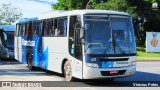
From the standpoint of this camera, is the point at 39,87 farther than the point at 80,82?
No

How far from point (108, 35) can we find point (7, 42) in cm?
1682

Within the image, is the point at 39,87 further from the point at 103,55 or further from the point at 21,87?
the point at 103,55

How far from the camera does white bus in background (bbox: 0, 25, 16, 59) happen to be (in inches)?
1136

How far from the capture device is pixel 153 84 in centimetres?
1496

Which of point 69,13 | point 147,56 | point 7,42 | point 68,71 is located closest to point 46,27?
point 69,13

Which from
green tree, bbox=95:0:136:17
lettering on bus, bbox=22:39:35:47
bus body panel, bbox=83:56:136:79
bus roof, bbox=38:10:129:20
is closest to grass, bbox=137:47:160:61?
green tree, bbox=95:0:136:17

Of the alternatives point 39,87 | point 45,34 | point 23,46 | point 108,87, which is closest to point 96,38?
point 108,87

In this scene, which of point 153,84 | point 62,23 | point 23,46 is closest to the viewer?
point 153,84

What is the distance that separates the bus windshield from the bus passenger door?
472 millimetres

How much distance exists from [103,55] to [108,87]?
123cm

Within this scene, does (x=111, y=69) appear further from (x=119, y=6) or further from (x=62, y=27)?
(x=119, y=6)

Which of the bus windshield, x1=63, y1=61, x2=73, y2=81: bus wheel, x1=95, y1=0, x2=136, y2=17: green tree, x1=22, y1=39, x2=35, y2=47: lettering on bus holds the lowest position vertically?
x1=63, y1=61, x2=73, y2=81: bus wheel

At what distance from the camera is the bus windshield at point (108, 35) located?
14023 mm

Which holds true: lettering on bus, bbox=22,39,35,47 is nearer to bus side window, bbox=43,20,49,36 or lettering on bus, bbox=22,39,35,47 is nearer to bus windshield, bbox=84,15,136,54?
bus side window, bbox=43,20,49,36
